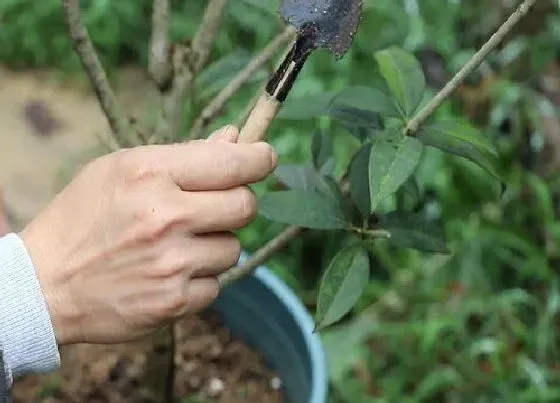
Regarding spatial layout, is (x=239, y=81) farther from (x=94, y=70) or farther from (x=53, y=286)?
(x=53, y=286)

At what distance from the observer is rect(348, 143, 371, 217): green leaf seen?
833mm

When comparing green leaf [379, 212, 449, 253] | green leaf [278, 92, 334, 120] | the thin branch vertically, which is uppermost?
green leaf [278, 92, 334, 120]

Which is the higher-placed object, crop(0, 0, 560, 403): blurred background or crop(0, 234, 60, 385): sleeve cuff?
crop(0, 234, 60, 385): sleeve cuff

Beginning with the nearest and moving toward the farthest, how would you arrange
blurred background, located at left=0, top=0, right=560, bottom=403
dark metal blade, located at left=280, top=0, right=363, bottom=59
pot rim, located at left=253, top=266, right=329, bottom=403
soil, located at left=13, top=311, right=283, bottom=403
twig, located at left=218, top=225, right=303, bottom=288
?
dark metal blade, located at left=280, top=0, right=363, bottom=59
twig, located at left=218, top=225, right=303, bottom=288
pot rim, located at left=253, top=266, right=329, bottom=403
soil, located at left=13, top=311, right=283, bottom=403
blurred background, located at left=0, top=0, right=560, bottom=403

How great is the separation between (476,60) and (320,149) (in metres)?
0.29

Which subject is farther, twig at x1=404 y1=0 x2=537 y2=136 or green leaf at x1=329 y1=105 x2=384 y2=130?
green leaf at x1=329 y1=105 x2=384 y2=130

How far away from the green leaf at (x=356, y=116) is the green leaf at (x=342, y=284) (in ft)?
0.37

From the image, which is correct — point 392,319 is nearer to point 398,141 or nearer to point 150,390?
point 150,390

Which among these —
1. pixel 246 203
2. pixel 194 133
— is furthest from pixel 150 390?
pixel 246 203

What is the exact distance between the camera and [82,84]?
219 cm

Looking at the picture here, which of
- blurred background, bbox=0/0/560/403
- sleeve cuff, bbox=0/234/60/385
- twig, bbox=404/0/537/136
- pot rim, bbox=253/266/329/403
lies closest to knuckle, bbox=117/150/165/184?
sleeve cuff, bbox=0/234/60/385

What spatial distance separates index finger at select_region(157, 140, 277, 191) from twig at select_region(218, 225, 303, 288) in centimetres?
20

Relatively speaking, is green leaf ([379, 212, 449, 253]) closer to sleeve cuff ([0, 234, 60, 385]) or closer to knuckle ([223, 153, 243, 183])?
knuckle ([223, 153, 243, 183])

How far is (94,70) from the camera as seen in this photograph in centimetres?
91
